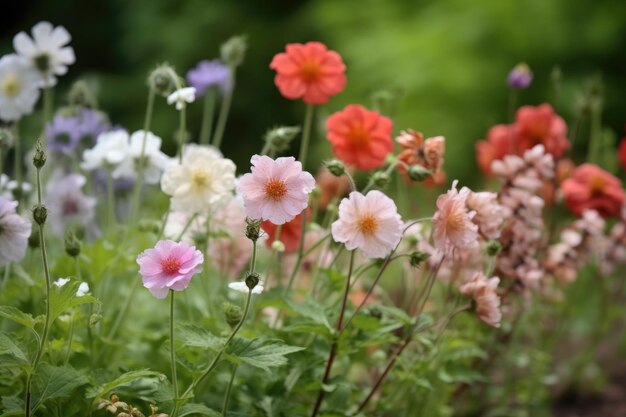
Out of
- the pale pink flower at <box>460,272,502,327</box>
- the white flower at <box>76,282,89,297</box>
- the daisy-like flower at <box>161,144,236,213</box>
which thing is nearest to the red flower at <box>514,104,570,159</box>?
the pale pink flower at <box>460,272,502,327</box>

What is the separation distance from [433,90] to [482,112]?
21cm

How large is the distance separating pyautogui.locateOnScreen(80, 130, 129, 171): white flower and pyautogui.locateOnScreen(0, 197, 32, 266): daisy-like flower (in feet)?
0.96

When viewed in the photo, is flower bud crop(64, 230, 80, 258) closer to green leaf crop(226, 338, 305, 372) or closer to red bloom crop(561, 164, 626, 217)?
green leaf crop(226, 338, 305, 372)

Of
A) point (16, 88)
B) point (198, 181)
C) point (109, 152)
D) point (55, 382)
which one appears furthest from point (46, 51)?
point (55, 382)

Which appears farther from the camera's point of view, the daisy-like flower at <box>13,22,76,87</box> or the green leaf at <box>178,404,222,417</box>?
the daisy-like flower at <box>13,22,76,87</box>

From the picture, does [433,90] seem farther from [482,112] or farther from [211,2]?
[211,2]

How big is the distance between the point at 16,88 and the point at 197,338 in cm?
57

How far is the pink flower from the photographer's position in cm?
99

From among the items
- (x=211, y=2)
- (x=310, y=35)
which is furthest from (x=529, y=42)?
(x=211, y=2)

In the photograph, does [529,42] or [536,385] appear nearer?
[536,385]

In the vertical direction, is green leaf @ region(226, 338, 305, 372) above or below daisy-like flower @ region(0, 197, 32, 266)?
below

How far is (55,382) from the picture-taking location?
3.54 ft

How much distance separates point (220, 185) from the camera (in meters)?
1.26

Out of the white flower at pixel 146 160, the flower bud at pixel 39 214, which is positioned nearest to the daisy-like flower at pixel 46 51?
the white flower at pixel 146 160
